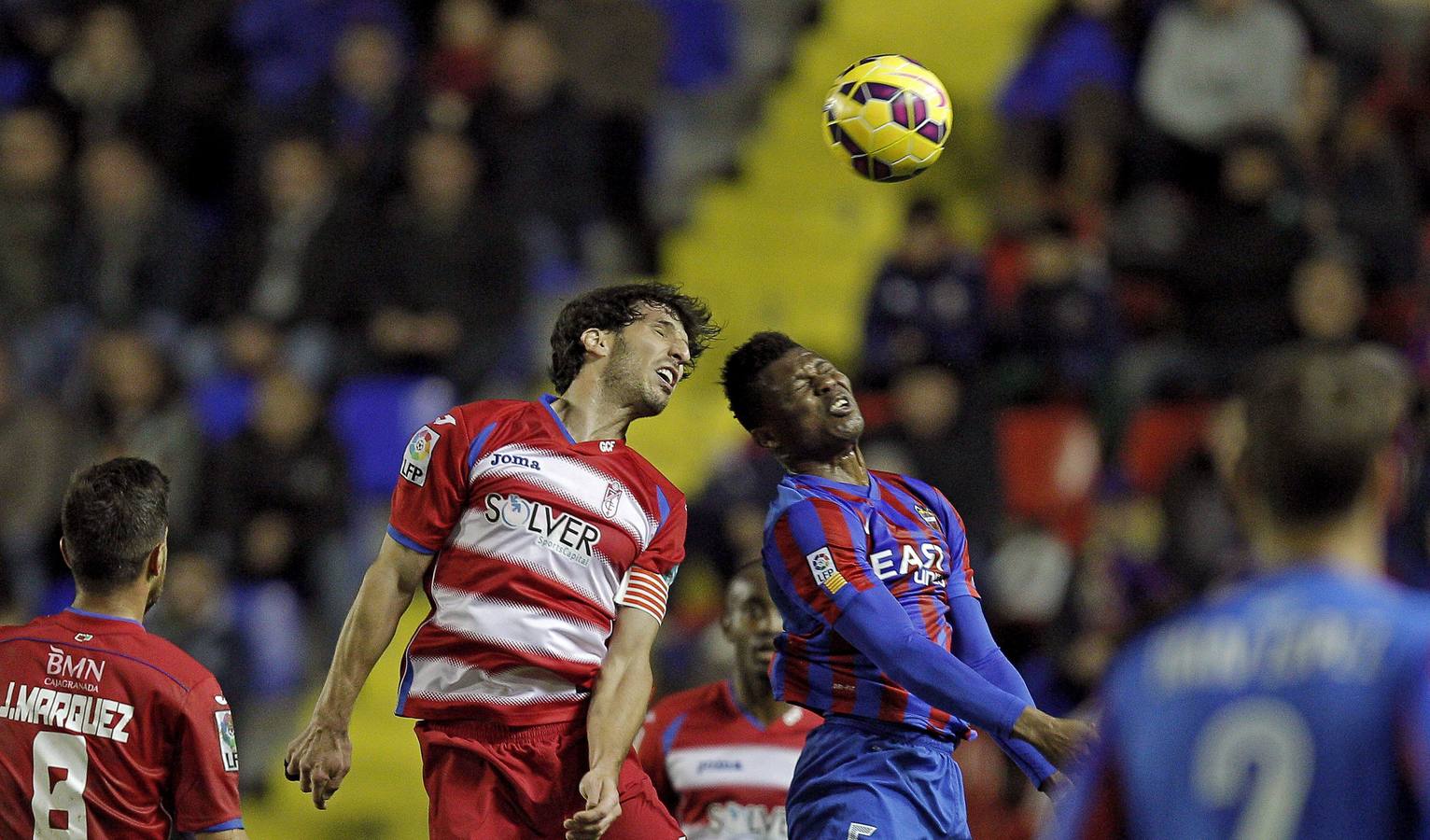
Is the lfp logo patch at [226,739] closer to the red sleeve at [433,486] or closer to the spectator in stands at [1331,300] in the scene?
the red sleeve at [433,486]

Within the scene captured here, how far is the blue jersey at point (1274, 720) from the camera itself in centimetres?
258

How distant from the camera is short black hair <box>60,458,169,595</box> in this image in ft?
15.7

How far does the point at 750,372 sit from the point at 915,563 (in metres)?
0.81

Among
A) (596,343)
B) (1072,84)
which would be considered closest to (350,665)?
(596,343)

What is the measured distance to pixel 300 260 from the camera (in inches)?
484

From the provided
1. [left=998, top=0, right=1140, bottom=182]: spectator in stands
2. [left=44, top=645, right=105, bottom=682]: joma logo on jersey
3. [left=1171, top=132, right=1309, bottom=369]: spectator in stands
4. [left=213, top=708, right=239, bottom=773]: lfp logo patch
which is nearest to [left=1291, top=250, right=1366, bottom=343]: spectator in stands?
[left=1171, top=132, right=1309, bottom=369]: spectator in stands

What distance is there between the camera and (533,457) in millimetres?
5285

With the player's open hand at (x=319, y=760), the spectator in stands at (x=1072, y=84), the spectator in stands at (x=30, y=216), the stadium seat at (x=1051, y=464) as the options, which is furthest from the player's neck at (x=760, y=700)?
the spectator in stands at (x=30, y=216)

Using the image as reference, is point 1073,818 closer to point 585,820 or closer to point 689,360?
point 585,820

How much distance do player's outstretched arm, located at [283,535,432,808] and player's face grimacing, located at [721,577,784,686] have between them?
1661mm

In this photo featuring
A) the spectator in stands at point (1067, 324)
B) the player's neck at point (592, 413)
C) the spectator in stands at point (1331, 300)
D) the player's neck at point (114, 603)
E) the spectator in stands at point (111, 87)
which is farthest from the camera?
the spectator in stands at point (111, 87)

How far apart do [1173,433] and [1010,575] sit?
1451mm

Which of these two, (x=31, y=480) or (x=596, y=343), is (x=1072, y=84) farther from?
(x=596, y=343)

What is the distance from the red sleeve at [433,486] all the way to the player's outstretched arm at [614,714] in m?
0.56
